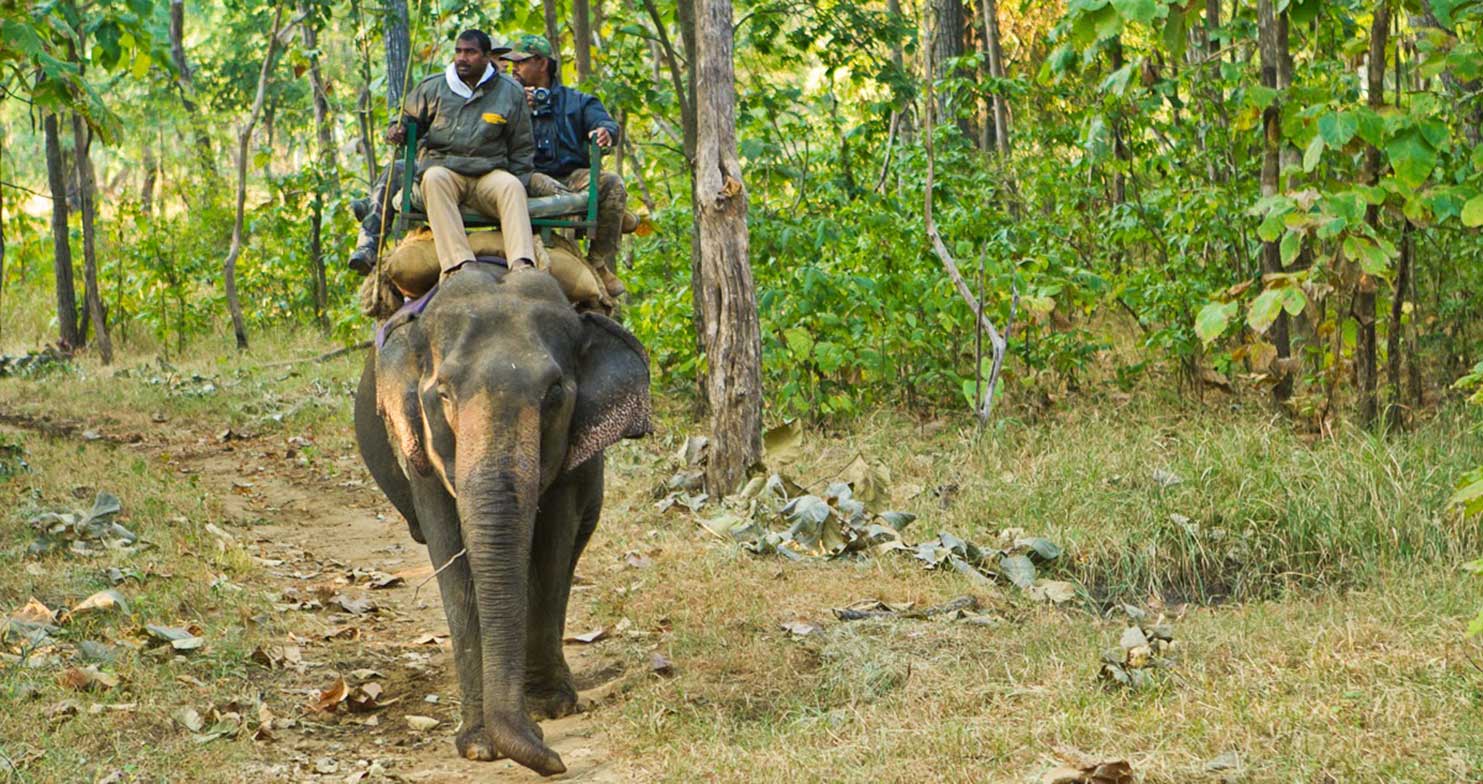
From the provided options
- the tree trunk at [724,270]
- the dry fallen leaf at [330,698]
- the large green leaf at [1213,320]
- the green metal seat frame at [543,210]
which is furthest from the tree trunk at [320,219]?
the large green leaf at [1213,320]

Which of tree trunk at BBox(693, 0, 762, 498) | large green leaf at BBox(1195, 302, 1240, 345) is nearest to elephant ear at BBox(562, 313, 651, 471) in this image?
large green leaf at BBox(1195, 302, 1240, 345)

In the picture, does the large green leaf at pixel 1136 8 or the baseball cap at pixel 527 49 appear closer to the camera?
the large green leaf at pixel 1136 8

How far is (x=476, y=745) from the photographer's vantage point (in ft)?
18.2

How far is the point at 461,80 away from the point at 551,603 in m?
2.17

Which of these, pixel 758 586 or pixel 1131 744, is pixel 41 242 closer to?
pixel 758 586

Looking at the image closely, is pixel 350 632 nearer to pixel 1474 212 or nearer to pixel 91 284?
pixel 1474 212

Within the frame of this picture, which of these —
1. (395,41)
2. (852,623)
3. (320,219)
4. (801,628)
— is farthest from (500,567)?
(320,219)

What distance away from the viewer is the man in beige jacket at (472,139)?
20.7 ft

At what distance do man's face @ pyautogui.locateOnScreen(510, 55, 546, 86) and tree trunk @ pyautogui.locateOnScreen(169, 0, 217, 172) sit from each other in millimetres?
14227

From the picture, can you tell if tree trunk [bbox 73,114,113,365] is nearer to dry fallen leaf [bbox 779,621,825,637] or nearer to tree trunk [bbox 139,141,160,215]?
tree trunk [bbox 139,141,160,215]

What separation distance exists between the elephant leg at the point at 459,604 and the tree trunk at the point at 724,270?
12.5 ft

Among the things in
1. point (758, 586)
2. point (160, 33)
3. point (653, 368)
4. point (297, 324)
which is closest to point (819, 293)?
point (653, 368)

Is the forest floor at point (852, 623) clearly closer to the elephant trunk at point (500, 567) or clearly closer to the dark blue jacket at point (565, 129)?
the elephant trunk at point (500, 567)

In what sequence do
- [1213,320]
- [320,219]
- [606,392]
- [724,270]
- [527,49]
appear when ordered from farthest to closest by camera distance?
[320,219] < [724,270] < [527,49] < [1213,320] < [606,392]
